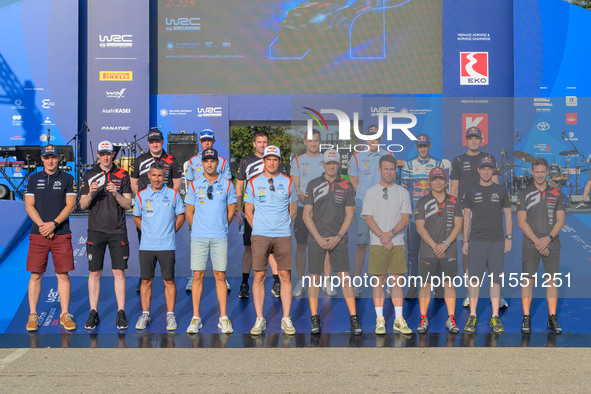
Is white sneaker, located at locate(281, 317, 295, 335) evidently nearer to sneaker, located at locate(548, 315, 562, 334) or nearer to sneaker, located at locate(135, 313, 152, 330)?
sneaker, located at locate(135, 313, 152, 330)

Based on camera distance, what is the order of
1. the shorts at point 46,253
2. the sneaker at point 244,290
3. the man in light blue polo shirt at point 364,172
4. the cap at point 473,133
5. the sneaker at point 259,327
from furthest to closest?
the sneaker at point 244,290, the man in light blue polo shirt at point 364,172, the cap at point 473,133, the shorts at point 46,253, the sneaker at point 259,327

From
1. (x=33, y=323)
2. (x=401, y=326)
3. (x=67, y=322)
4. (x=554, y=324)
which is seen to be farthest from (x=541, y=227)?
(x=33, y=323)

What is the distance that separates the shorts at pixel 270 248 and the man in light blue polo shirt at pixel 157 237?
806 millimetres

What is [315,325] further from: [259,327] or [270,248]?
[270,248]

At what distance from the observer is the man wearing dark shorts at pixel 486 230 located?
562 cm

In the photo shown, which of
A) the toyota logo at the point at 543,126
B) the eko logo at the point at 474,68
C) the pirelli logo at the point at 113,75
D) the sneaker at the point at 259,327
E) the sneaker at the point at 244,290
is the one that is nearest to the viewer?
the sneaker at the point at 259,327

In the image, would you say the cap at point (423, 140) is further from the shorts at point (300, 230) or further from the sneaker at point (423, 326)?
the sneaker at point (423, 326)

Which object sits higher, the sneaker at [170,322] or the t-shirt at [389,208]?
the t-shirt at [389,208]

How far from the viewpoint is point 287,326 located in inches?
216

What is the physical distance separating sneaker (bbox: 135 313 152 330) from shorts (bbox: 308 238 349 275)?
162cm

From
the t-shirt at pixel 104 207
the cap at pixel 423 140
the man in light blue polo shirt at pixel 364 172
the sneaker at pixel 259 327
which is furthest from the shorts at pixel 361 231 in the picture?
the t-shirt at pixel 104 207

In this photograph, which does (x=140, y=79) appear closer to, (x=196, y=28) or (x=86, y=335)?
(x=196, y=28)
